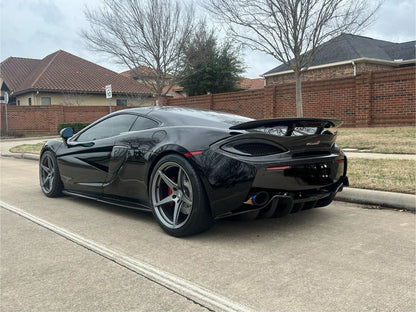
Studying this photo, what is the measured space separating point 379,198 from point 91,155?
3.76 m

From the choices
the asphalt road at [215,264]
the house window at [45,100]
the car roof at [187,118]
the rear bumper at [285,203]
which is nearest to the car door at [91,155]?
the car roof at [187,118]

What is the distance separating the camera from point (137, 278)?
2883mm

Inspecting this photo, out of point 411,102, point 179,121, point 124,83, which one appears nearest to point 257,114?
point 411,102

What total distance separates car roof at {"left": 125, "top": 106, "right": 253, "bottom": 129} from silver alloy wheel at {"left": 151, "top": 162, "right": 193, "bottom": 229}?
0.56 m

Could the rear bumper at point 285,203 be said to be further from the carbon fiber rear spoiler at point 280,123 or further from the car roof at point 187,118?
the car roof at point 187,118

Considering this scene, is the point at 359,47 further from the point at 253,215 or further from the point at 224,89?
the point at 253,215

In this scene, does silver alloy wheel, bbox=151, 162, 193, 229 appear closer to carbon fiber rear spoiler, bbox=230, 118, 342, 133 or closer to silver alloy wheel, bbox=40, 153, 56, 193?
carbon fiber rear spoiler, bbox=230, 118, 342, 133

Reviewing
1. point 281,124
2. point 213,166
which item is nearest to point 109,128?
point 213,166

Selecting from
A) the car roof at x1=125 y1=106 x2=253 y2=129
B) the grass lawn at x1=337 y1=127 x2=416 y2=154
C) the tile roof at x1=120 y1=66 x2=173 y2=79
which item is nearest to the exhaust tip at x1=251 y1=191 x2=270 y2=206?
the car roof at x1=125 y1=106 x2=253 y2=129

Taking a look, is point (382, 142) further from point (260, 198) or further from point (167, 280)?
point (167, 280)

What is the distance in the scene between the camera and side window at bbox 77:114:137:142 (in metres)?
4.81

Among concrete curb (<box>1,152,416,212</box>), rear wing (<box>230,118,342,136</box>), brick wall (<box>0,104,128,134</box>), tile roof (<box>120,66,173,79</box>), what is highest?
tile roof (<box>120,66,173,79</box>)

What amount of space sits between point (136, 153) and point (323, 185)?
2001 mm

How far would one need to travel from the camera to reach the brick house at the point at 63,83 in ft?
106
